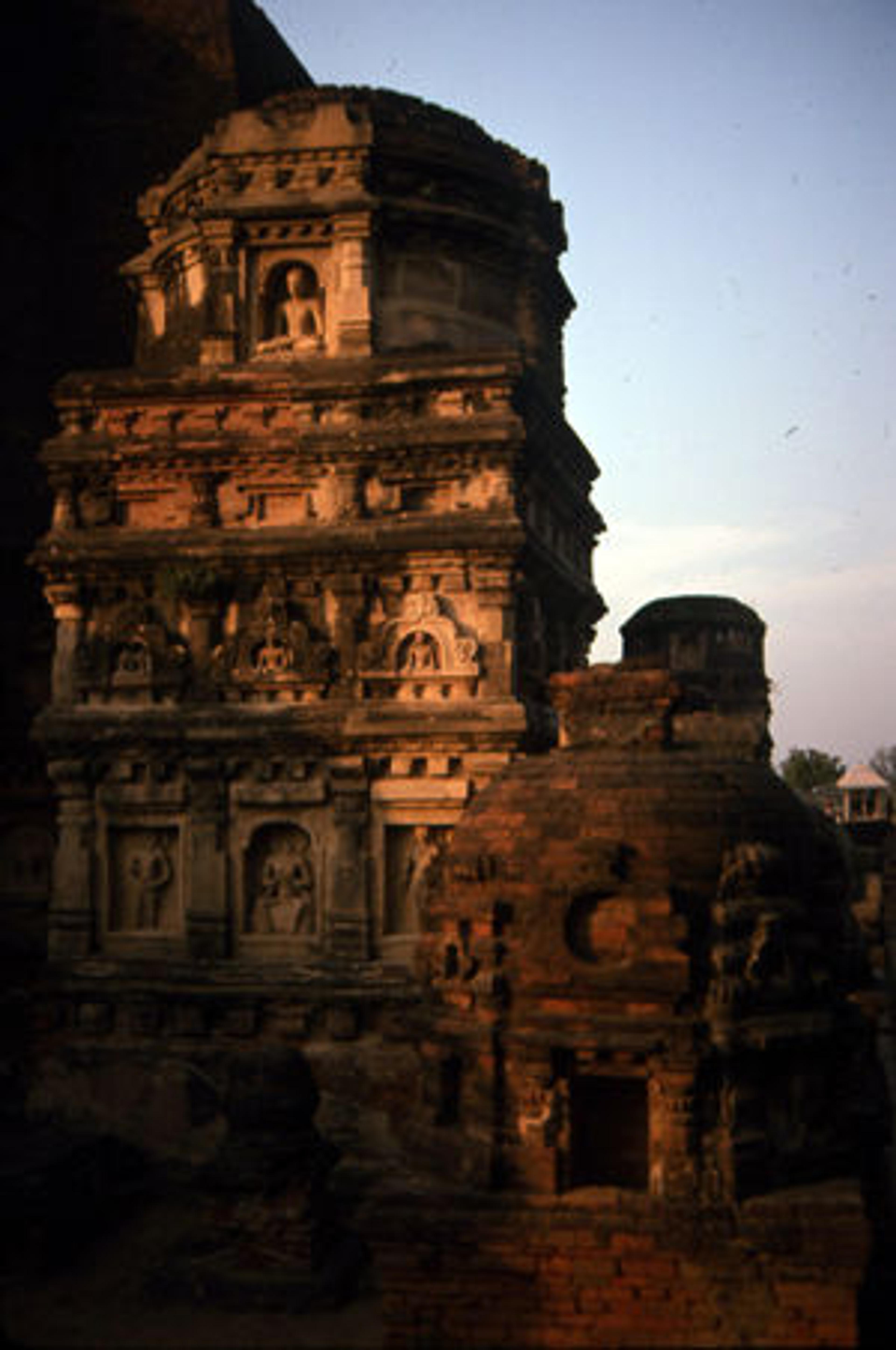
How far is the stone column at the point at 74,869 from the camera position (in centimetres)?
1541

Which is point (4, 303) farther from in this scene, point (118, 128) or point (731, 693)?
point (731, 693)

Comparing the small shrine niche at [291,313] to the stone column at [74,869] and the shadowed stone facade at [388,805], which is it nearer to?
the shadowed stone facade at [388,805]

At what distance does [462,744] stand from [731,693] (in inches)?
333

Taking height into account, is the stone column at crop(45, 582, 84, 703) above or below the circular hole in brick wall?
above

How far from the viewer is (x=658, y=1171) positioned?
800 cm

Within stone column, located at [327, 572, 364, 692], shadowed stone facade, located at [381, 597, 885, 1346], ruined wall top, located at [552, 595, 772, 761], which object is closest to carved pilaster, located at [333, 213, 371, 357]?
stone column, located at [327, 572, 364, 692]

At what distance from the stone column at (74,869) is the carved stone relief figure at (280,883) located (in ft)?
6.90

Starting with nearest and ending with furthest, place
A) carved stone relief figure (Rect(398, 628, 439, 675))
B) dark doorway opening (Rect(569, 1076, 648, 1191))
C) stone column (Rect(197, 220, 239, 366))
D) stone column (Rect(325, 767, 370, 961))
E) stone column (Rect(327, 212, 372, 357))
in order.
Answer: dark doorway opening (Rect(569, 1076, 648, 1191)) < stone column (Rect(325, 767, 370, 961)) < carved stone relief figure (Rect(398, 628, 439, 675)) < stone column (Rect(327, 212, 372, 357)) < stone column (Rect(197, 220, 239, 366))

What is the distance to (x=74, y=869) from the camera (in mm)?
15453

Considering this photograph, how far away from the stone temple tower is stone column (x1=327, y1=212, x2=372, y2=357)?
0.04 meters

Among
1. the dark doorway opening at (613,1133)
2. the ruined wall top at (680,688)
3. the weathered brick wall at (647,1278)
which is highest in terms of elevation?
the ruined wall top at (680,688)

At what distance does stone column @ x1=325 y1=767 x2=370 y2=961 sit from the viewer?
14484 millimetres

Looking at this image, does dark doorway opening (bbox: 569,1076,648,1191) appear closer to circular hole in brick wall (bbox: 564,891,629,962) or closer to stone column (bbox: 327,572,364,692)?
circular hole in brick wall (bbox: 564,891,629,962)

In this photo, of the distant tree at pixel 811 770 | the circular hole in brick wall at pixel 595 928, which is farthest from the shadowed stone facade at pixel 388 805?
the distant tree at pixel 811 770
